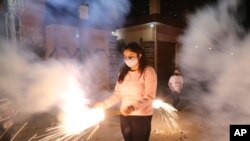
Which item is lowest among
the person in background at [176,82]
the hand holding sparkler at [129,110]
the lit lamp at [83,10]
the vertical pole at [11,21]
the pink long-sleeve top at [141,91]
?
the person in background at [176,82]

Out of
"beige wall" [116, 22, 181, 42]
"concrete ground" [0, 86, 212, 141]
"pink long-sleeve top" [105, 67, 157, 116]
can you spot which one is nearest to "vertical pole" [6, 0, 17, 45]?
"concrete ground" [0, 86, 212, 141]

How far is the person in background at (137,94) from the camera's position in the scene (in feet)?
12.7

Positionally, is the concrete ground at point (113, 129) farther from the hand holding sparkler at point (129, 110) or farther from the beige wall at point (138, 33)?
the beige wall at point (138, 33)

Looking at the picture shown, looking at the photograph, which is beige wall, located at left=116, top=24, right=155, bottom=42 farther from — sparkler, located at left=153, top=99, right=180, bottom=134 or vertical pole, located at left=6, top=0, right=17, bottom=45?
vertical pole, located at left=6, top=0, right=17, bottom=45

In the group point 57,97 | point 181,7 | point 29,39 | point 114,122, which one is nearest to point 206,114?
point 114,122

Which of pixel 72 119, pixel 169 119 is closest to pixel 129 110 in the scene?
pixel 72 119

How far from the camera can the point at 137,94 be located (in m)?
3.89

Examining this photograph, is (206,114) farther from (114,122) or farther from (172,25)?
(172,25)

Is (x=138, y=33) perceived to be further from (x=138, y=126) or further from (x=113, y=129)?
(x=138, y=126)

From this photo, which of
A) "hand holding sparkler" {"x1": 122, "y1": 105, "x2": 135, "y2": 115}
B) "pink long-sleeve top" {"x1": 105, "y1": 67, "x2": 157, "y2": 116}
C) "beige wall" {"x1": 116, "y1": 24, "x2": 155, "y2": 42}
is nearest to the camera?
"hand holding sparkler" {"x1": 122, "y1": 105, "x2": 135, "y2": 115}

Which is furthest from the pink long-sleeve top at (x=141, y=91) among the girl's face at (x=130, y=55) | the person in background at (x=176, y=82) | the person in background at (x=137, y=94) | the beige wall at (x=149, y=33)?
the beige wall at (x=149, y=33)

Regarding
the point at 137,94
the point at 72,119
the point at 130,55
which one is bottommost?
the point at 72,119

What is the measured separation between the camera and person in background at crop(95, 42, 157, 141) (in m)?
3.86

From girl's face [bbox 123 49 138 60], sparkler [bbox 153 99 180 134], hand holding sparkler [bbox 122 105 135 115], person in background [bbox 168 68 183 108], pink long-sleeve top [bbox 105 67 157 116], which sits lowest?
sparkler [bbox 153 99 180 134]
